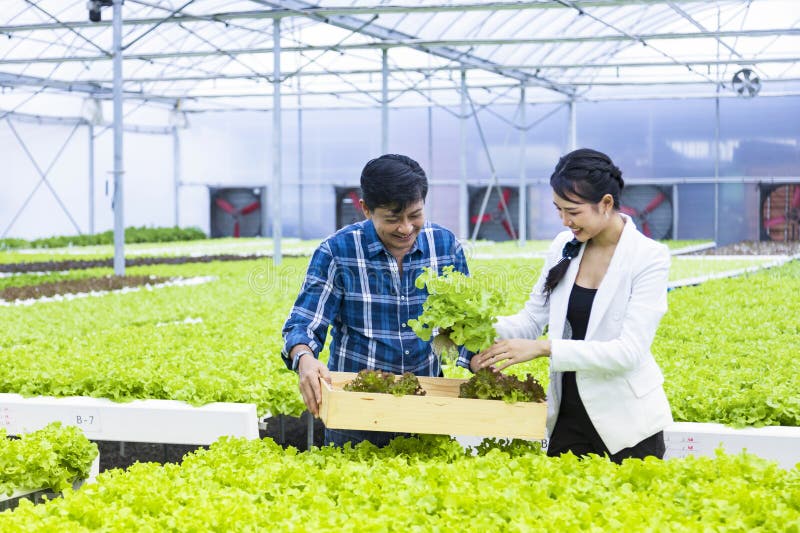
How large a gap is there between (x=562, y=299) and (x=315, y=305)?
34.8 inches

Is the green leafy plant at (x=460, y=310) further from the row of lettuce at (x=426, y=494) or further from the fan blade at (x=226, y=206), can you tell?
the fan blade at (x=226, y=206)

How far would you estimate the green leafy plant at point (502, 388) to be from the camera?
3.32m

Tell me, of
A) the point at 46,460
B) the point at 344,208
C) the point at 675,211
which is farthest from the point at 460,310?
the point at 344,208

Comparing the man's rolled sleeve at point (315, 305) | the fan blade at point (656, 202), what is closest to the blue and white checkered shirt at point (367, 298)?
the man's rolled sleeve at point (315, 305)

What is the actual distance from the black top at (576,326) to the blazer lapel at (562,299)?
2 centimetres

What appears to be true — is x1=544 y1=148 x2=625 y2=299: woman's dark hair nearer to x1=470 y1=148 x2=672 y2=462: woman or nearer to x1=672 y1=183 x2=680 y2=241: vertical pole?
x1=470 y1=148 x2=672 y2=462: woman

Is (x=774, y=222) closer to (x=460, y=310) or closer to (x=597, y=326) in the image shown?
(x=597, y=326)

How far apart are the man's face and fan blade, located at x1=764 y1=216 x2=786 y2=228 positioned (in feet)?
86.7

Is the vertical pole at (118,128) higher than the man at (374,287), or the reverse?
the vertical pole at (118,128)

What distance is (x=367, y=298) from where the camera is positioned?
3.55 m

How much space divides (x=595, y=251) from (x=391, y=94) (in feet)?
88.6

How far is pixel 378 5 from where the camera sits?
54.6 feet

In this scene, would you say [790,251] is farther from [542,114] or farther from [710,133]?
[542,114]

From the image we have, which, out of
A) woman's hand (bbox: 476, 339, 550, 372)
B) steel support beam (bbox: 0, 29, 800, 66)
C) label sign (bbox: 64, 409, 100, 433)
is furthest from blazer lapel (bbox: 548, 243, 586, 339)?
steel support beam (bbox: 0, 29, 800, 66)
